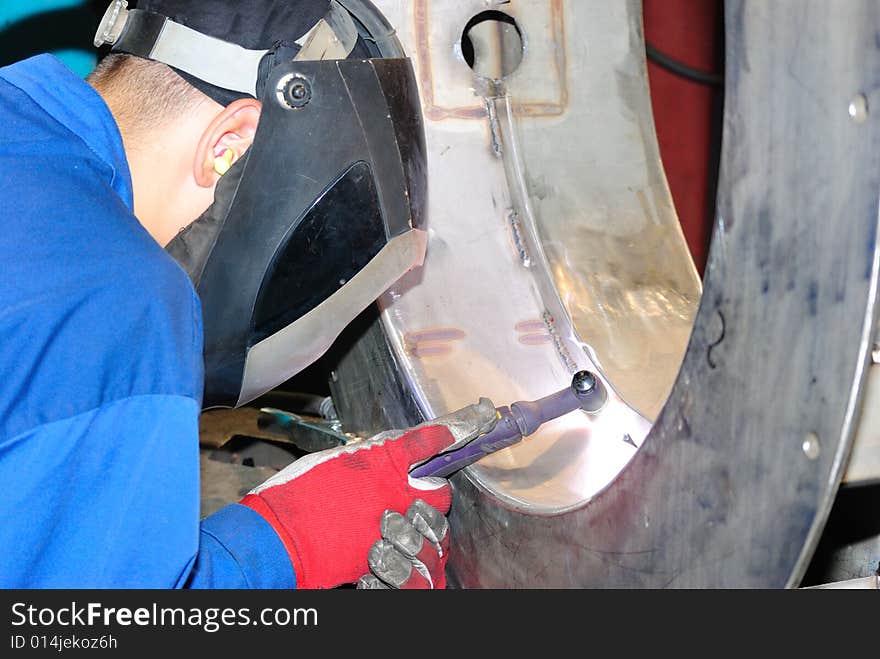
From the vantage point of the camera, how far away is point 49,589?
92 centimetres

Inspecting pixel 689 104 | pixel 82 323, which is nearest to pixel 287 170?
pixel 82 323

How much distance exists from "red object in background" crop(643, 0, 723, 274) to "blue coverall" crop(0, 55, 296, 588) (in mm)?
1750

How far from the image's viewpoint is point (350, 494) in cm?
136

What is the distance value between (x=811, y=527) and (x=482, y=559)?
671 millimetres

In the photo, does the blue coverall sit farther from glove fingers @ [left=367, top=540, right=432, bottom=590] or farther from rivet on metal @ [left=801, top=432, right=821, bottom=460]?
rivet on metal @ [left=801, top=432, right=821, bottom=460]

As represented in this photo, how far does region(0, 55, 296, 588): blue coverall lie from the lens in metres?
0.89

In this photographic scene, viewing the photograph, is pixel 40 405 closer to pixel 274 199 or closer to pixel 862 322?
pixel 274 199

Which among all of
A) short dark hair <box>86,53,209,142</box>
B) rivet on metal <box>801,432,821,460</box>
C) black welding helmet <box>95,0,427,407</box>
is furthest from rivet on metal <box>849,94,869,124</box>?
short dark hair <box>86,53,209,142</box>

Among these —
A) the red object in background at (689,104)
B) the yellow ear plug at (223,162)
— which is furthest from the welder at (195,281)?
the red object in background at (689,104)

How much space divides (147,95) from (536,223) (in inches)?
23.6

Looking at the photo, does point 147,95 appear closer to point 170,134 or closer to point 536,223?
point 170,134
